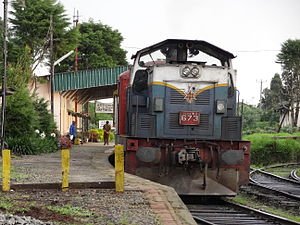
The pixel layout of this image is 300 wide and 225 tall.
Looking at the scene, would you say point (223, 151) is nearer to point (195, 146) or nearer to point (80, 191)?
point (195, 146)

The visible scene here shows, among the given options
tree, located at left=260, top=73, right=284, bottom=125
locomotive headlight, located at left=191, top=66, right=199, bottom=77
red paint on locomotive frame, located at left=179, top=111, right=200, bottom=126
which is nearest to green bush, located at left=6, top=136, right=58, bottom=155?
red paint on locomotive frame, located at left=179, top=111, right=200, bottom=126

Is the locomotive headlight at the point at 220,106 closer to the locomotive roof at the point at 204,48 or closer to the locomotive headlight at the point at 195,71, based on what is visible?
the locomotive headlight at the point at 195,71

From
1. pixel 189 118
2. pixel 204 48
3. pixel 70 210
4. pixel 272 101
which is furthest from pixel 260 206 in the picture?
pixel 272 101

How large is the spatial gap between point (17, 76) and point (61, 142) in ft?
11.3

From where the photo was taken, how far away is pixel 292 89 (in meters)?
53.3

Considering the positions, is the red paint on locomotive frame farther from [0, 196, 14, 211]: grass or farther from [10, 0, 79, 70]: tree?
[10, 0, 79, 70]: tree

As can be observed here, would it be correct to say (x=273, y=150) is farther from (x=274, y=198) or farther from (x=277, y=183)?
(x=274, y=198)

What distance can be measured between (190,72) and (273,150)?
18710 mm

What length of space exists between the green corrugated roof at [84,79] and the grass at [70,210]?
25.6 metres

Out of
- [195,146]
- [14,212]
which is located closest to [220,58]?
[195,146]

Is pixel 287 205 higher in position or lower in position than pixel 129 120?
lower

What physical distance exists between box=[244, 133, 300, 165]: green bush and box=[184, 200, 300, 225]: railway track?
17756 millimetres

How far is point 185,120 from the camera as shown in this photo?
11969 mm

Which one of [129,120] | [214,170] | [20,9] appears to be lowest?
[214,170]
